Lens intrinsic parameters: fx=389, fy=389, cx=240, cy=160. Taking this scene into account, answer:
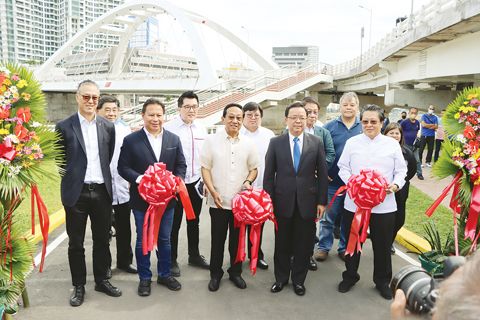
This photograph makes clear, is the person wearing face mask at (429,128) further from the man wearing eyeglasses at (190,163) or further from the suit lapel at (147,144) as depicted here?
the suit lapel at (147,144)

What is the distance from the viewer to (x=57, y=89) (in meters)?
43.3

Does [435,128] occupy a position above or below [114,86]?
below

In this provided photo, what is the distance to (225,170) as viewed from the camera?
153 inches

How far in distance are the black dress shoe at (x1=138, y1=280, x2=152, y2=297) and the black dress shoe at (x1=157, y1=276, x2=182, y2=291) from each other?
16cm

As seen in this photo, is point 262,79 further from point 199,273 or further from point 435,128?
point 199,273

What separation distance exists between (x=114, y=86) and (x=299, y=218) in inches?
1461

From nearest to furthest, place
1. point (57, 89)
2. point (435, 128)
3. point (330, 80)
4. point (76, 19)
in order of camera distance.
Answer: point (435, 128) → point (330, 80) → point (57, 89) → point (76, 19)

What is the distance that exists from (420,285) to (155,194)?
266 cm

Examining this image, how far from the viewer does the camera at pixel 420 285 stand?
0.95 metres

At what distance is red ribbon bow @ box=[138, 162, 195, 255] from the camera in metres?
3.50

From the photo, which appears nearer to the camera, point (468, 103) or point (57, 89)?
point (468, 103)

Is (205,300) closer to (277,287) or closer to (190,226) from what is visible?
(277,287)

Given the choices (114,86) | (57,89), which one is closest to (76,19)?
(57,89)

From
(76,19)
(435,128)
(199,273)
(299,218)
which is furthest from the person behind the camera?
(76,19)
